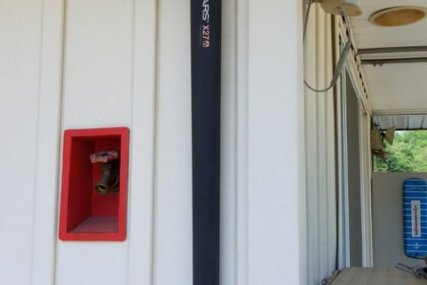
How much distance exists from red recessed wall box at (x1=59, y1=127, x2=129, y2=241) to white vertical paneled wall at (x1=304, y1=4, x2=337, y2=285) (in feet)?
2.32

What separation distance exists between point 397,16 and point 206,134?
2666 mm

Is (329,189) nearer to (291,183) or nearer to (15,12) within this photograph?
(291,183)

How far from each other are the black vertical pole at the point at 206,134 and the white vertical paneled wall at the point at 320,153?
20.5 inches

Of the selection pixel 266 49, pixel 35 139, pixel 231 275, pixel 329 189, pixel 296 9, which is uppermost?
pixel 296 9

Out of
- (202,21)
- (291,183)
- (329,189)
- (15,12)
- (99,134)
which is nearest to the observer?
(291,183)

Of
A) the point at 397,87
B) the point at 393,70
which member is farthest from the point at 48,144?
the point at 397,87

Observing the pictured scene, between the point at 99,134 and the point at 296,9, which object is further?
the point at 99,134

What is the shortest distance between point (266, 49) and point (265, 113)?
0.18 meters

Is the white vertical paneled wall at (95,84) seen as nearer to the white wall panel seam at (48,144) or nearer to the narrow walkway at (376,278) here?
the white wall panel seam at (48,144)

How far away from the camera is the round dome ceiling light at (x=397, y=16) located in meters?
3.34

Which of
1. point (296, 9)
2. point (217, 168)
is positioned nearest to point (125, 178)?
point (217, 168)

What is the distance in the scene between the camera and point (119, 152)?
5.14ft

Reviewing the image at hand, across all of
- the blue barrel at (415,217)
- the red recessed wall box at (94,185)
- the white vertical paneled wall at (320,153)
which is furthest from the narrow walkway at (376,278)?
the blue barrel at (415,217)

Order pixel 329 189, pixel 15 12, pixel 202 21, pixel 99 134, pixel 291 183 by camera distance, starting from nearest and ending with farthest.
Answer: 1. pixel 291 183
2. pixel 202 21
3. pixel 99 134
4. pixel 15 12
5. pixel 329 189
